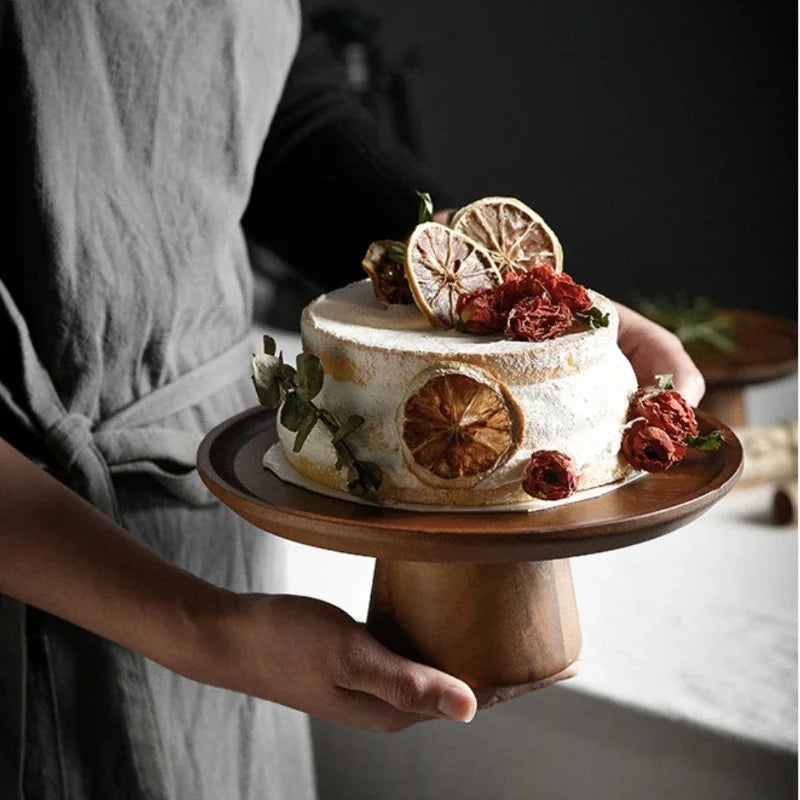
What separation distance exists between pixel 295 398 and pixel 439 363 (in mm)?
105

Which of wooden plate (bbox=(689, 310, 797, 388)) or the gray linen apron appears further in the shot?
wooden plate (bbox=(689, 310, 797, 388))

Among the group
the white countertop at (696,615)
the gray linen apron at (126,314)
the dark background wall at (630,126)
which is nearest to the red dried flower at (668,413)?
the gray linen apron at (126,314)

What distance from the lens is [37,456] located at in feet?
3.02

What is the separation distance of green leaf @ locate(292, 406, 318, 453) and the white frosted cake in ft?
0.04

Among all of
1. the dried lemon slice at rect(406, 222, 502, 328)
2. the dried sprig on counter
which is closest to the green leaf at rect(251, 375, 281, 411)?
the dried lemon slice at rect(406, 222, 502, 328)

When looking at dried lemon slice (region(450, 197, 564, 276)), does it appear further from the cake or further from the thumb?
the thumb

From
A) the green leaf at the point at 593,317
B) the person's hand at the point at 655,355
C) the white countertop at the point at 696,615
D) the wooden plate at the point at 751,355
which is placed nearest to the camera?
the green leaf at the point at 593,317

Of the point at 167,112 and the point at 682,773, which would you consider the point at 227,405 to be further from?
the point at 682,773

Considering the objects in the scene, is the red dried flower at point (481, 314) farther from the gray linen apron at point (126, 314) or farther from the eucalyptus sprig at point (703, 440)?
the gray linen apron at point (126, 314)

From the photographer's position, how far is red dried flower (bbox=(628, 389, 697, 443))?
764 mm

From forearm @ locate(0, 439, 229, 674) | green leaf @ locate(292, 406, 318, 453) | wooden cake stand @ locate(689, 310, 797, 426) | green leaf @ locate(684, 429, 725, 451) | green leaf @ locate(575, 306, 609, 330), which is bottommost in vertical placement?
wooden cake stand @ locate(689, 310, 797, 426)

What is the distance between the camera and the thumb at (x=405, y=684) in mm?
721

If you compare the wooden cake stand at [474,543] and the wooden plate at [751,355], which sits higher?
the wooden cake stand at [474,543]

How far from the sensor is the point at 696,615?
1.47 metres
